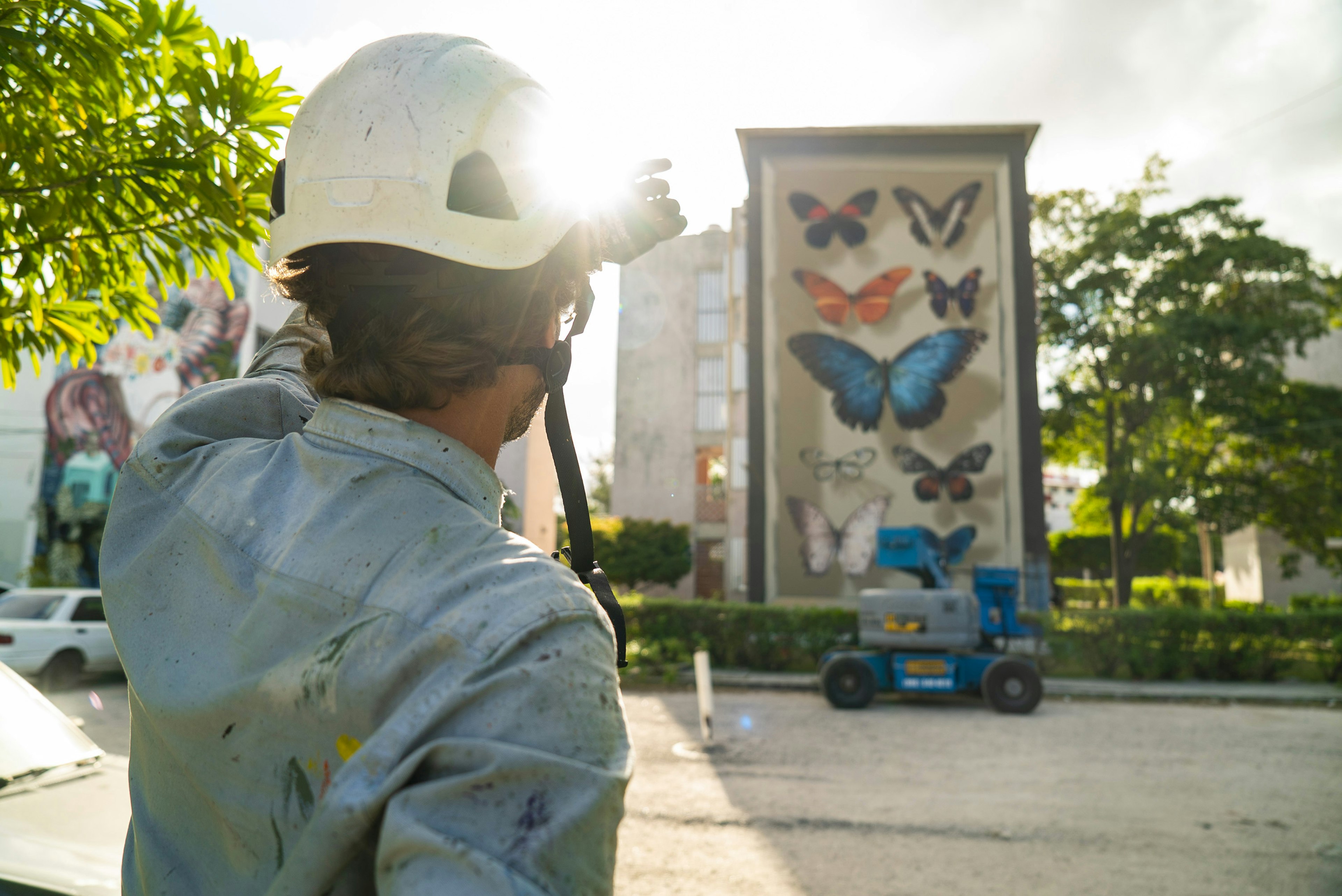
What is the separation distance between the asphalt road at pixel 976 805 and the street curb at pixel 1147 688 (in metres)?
2.12

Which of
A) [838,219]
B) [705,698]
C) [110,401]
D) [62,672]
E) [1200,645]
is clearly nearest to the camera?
[705,698]

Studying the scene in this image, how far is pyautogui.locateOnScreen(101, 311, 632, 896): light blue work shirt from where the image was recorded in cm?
83

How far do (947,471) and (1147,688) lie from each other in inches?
248

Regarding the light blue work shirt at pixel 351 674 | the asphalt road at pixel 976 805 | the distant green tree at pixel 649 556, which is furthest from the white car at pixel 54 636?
the distant green tree at pixel 649 556

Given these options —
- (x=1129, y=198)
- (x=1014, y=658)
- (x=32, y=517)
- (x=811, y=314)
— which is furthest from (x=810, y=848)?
(x=32, y=517)

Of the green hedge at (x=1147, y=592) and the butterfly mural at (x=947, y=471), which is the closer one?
the butterfly mural at (x=947, y=471)

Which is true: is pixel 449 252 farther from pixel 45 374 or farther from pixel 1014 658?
pixel 45 374

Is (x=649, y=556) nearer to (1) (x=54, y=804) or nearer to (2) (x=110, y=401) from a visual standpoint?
(2) (x=110, y=401)

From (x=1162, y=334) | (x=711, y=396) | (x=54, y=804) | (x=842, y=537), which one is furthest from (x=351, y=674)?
(x=711, y=396)

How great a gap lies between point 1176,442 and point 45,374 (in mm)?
37921

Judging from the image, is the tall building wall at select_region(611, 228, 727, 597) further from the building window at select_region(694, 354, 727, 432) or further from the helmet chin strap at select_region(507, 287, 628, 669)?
the helmet chin strap at select_region(507, 287, 628, 669)

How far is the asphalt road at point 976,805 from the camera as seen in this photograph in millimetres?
5238

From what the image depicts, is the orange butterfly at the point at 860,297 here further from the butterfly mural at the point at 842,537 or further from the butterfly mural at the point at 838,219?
the butterfly mural at the point at 842,537

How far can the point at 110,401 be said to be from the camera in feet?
101
